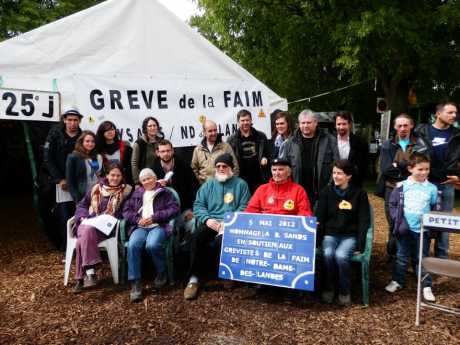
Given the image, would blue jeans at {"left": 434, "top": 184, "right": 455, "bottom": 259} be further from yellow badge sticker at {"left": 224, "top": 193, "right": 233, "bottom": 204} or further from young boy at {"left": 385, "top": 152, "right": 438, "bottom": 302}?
yellow badge sticker at {"left": 224, "top": 193, "right": 233, "bottom": 204}

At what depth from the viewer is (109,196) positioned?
4492 millimetres

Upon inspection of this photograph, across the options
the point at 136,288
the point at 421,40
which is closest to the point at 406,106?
the point at 421,40

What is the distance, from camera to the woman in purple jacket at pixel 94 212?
13.9ft

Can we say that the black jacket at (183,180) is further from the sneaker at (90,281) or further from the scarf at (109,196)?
the sneaker at (90,281)

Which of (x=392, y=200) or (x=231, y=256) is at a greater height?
(x=392, y=200)

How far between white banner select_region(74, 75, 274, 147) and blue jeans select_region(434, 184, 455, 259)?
3.16 meters

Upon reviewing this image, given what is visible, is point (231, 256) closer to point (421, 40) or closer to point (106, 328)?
point (106, 328)

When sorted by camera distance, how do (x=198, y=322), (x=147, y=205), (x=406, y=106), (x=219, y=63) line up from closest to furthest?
(x=198, y=322), (x=147, y=205), (x=219, y=63), (x=406, y=106)

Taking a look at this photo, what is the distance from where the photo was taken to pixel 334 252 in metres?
3.81

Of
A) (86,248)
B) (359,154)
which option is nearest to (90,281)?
(86,248)

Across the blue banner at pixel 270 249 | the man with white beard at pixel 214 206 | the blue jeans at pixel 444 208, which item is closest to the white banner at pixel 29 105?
the man with white beard at pixel 214 206

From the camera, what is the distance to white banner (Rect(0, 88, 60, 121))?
195 inches

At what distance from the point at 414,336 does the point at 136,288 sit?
8.23ft

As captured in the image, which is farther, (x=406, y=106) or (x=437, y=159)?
(x=406, y=106)
